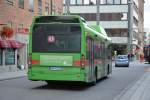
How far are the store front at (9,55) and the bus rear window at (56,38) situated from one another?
1729 cm

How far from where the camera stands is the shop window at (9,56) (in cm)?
4009

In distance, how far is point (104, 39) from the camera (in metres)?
27.7

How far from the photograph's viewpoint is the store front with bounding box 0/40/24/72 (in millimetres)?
38475

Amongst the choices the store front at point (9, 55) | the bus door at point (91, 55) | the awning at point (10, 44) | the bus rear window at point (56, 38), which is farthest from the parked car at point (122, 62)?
the bus rear window at point (56, 38)

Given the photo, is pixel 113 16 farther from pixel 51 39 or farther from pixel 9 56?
pixel 51 39

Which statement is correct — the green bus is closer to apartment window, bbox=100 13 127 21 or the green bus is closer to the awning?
the awning

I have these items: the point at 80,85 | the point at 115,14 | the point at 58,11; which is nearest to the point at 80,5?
the point at 115,14

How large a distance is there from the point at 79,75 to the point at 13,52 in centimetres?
2227

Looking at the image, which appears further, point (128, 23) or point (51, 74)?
point (128, 23)

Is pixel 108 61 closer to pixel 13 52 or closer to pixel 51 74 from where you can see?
pixel 51 74

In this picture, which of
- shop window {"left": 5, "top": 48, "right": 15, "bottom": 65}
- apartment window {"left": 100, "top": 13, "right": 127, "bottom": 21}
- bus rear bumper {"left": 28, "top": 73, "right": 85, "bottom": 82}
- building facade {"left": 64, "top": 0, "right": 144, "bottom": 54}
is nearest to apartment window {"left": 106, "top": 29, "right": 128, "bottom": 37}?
building facade {"left": 64, "top": 0, "right": 144, "bottom": 54}

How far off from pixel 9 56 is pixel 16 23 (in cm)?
355

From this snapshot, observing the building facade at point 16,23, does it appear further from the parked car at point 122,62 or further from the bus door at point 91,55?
the bus door at point 91,55

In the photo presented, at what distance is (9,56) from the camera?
40.8 meters
